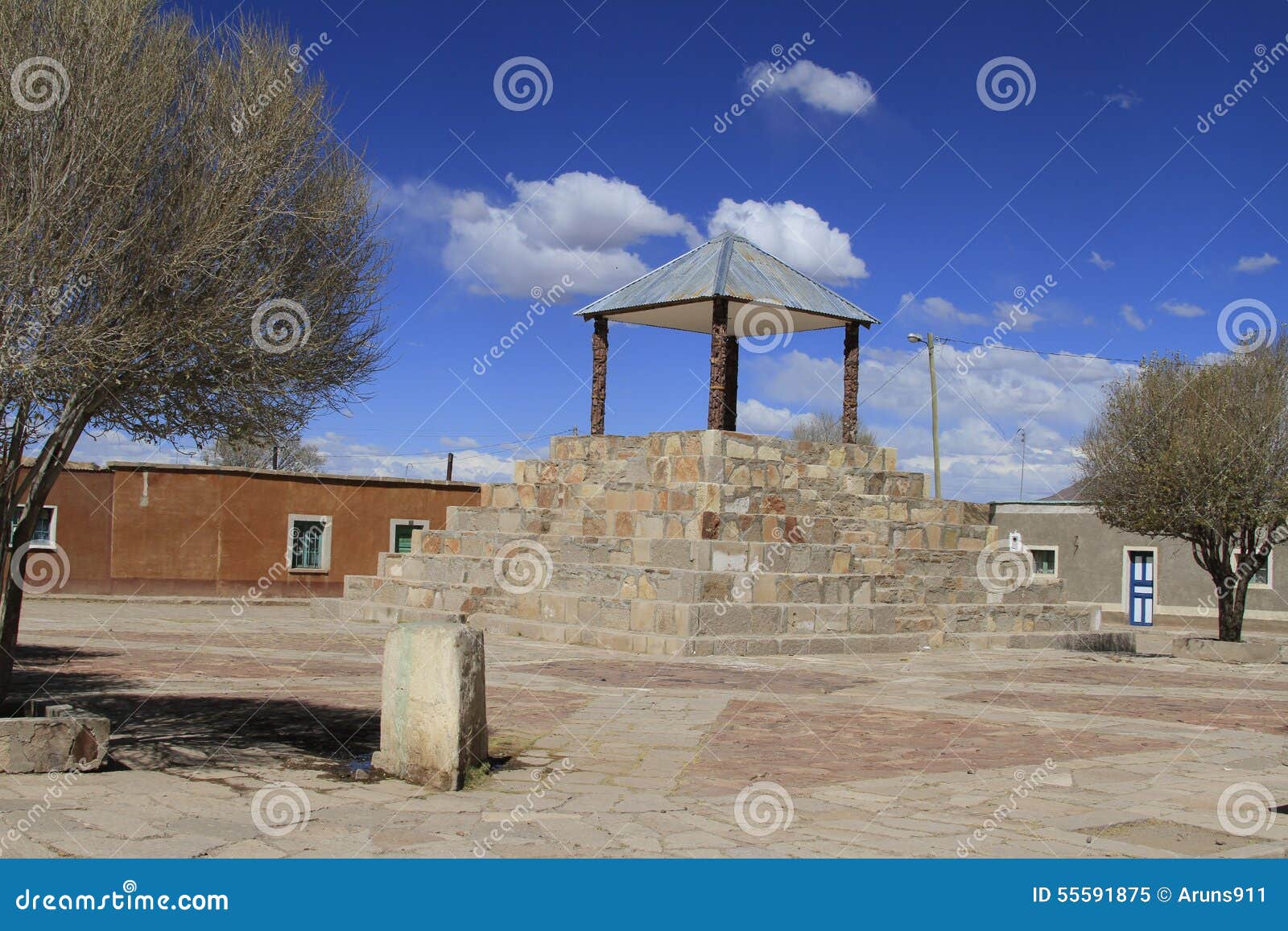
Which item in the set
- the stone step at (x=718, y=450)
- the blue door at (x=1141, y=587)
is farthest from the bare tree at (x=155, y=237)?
the blue door at (x=1141, y=587)

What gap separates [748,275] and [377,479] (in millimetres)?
10448

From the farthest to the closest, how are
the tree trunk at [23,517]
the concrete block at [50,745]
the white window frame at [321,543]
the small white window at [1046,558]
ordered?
the small white window at [1046,558], the white window frame at [321,543], the tree trunk at [23,517], the concrete block at [50,745]

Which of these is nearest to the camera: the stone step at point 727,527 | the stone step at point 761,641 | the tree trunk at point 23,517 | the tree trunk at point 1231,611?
the tree trunk at point 23,517

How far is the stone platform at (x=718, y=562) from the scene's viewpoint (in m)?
15.7

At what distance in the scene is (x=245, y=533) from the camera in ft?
78.9

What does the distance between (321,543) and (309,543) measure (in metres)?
0.25

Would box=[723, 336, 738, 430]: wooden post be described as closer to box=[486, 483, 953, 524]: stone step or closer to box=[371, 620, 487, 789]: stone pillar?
box=[486, 483, 953, 524]: stone step

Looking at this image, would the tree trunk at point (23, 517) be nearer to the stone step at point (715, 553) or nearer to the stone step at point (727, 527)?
the stone step at point (715, 553)

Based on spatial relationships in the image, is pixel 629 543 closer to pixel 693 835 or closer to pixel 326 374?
pixel 326 374

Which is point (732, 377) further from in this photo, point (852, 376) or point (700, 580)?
point (700, 580)

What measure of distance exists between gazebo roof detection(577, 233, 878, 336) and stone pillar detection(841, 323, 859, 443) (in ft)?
0.85

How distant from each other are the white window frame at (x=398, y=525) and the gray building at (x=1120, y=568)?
14.0m

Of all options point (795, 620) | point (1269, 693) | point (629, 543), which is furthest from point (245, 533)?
point (1269, 693)

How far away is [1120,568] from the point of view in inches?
1140
